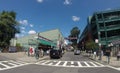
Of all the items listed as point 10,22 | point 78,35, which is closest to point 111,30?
point 10,22

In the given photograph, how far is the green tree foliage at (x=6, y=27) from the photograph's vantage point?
64.8m

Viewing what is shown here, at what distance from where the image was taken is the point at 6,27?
214ft

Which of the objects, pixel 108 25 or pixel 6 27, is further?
pixel 108 25

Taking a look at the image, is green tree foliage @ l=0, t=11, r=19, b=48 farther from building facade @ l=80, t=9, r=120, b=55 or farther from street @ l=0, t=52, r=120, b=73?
street @ l=0, t=52, r=120, b=73

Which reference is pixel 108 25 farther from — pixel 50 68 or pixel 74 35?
pixel 74 35

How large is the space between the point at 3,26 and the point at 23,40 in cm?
3423

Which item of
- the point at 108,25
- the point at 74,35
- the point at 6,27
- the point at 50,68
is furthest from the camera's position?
the point at 74,35

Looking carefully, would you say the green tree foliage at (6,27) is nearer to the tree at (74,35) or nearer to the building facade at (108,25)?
the building facade at (108,25)

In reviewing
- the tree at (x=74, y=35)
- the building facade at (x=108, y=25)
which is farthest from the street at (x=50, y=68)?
the tree at (x=74, y=35)

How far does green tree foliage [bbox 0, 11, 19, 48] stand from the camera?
213 ft

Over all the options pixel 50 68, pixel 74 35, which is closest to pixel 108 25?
pixel 50 68

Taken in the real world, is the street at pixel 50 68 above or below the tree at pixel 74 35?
below

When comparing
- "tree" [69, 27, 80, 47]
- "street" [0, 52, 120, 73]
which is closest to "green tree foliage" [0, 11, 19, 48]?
"street" [0, 52, 120, 73]

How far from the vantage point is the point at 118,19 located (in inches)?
2908
